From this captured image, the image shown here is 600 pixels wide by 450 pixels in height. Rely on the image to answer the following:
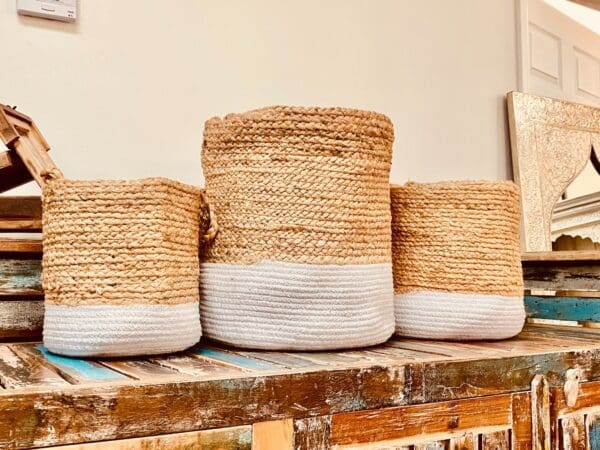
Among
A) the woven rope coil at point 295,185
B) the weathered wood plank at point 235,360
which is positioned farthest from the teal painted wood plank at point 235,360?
the woven rope coil at point 295,185

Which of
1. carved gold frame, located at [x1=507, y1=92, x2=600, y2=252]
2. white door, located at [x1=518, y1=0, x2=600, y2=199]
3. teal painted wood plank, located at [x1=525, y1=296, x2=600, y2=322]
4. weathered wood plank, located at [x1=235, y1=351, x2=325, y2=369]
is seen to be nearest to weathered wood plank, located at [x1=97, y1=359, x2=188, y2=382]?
weathered wood plank, located at [x1=235, y1=351, x2=325, y2=369]

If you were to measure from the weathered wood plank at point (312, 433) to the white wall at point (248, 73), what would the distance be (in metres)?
0.68

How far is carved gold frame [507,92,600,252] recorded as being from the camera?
1690mm

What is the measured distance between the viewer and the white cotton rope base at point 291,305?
2.83 feet

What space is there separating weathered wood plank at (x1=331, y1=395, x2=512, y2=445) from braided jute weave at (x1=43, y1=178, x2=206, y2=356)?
0.24m

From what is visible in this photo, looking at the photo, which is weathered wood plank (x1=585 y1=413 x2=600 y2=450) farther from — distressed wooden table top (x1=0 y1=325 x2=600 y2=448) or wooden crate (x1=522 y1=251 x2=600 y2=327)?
wooden crate (x1=522 y1=251 x2=600 y2=327)

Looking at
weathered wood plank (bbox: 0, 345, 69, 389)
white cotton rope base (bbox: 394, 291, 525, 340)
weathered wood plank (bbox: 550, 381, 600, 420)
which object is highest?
white cotton rope base (bbox: 394, 291, 525, 340)

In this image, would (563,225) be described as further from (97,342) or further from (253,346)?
(97,342)

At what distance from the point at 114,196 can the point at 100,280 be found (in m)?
0.10

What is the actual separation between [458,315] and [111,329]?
0.51 meters

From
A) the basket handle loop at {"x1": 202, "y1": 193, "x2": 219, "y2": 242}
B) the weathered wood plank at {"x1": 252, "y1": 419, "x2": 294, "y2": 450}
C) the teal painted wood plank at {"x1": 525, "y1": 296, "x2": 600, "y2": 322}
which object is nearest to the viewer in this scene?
the weathered wood plank at {"x1": 252, "y1": 419, "x2": 294, "y2": 450}

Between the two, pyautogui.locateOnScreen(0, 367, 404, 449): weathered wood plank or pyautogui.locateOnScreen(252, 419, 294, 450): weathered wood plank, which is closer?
pyautogui.locateOnScreen(0, 367, 404, 449): weathered wood plank

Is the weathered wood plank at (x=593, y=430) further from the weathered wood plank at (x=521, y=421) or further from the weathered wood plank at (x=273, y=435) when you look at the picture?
the weathered wood plank at (x=273, y=435)

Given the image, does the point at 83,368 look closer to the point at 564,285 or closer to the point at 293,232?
the point at 293,232
